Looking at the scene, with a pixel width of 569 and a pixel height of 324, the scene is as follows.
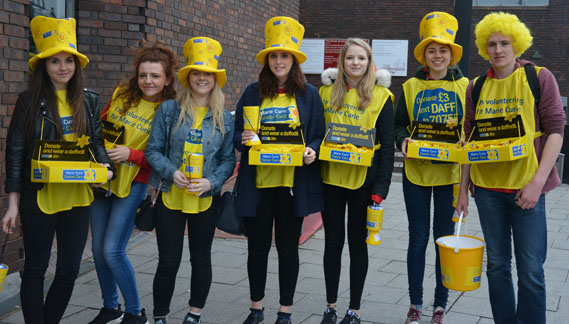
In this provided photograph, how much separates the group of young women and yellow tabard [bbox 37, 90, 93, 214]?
0.01 m

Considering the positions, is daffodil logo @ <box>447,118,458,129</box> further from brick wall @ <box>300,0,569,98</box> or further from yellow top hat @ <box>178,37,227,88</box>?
brick wall @ <box>300,0,569,98</box>

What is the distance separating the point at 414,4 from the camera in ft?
65.4

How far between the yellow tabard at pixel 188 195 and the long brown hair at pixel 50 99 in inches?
25.3

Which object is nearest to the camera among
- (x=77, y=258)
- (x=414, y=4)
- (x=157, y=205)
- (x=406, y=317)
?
(x=77, y=258)

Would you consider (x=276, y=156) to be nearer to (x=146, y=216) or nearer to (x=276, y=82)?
(x=276, y=82)

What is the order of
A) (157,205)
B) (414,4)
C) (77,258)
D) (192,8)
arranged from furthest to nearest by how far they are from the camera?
(414,4)
(192,8)
(157,205)
(77,258)

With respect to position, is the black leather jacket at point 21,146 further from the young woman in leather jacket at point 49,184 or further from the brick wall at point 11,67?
the brick wall at point 11,67

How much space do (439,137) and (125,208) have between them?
2177 mm

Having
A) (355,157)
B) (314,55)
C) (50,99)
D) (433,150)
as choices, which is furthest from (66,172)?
(314,55)

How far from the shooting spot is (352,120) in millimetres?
3934

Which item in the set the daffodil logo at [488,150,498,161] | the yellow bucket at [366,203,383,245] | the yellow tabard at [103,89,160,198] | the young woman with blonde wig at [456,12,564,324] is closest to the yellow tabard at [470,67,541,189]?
the young woman with blonde wig at [456,12,564,324]

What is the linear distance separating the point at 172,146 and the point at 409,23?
17.6 meters

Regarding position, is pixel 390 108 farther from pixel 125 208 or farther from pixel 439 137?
pixel 125 208

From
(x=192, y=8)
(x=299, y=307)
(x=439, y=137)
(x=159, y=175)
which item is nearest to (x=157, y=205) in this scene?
(x=159, y=175)
